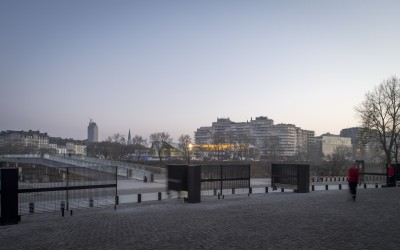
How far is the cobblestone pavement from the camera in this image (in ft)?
25.9

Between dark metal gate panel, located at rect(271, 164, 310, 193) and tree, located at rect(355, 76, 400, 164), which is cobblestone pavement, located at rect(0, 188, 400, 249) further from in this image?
tree, located at rect(355, 76, 400, 164)

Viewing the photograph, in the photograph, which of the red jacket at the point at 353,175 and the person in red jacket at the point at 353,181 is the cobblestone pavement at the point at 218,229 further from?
the red jacket at the point at 353,175

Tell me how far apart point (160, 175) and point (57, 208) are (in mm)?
35275

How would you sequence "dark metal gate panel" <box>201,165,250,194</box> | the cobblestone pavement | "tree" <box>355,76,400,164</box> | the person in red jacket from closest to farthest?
the cobblestone pavement < the person in red jacket < "dark metal gate panel" <box>201,165,250,194</box> < "tree" <box>355,76,400,164</box>

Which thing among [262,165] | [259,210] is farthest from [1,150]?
[259,210]

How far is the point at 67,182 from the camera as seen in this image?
531 inches

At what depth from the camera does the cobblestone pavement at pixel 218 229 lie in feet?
25.9

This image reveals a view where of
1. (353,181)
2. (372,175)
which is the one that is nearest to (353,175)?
(353,181)

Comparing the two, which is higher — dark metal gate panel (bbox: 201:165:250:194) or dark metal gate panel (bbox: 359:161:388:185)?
dark metal gate panel (bbox: 201:165:250:194)

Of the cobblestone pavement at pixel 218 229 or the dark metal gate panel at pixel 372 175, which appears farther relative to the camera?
the dark metal gate panel at pixel 372 175

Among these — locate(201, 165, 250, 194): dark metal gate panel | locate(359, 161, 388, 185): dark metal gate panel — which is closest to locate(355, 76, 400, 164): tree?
locate(359, 161, 388, 185): dark metal gate panel

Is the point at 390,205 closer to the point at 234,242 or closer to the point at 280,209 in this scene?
the point at 280,209

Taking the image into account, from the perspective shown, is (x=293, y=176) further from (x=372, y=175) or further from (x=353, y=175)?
(x=372, y=175)

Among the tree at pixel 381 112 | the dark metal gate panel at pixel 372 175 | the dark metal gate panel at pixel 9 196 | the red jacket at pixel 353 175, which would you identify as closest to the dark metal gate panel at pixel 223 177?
the red jacket at pixel 353 175
